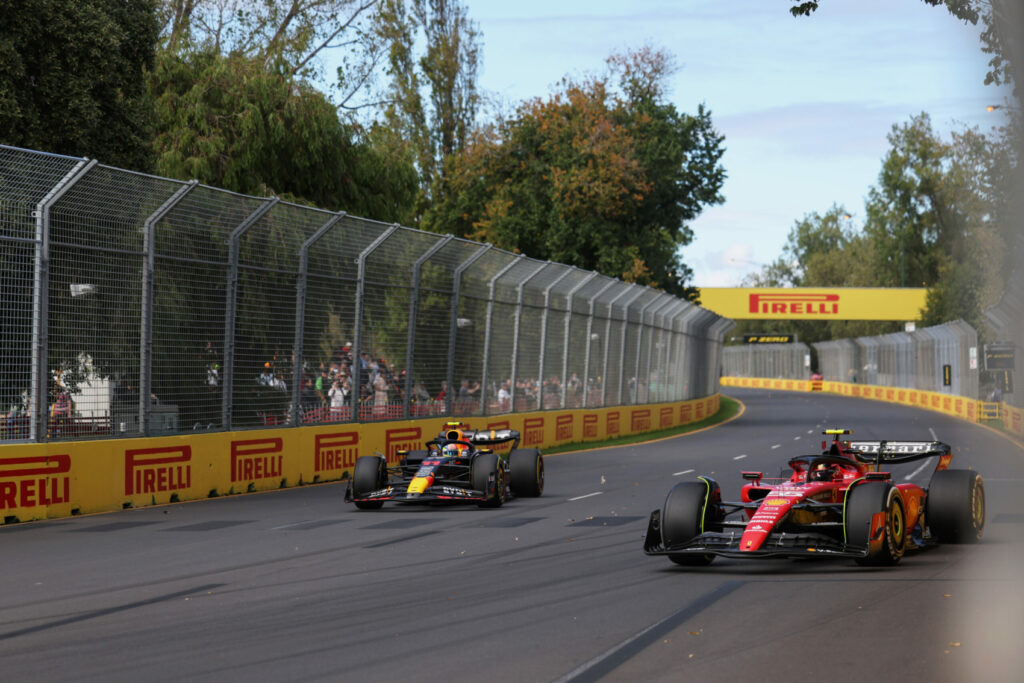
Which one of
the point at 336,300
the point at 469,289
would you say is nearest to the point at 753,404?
the point at 469,289

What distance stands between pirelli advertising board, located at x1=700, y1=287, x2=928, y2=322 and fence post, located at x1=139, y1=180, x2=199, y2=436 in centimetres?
6283

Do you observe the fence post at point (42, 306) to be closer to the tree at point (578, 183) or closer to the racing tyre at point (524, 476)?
the racing tyre at point (524, 476)

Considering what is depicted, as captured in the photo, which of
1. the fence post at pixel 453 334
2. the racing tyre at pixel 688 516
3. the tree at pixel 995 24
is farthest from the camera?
the fence post at pixel 453 334

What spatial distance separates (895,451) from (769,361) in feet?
305

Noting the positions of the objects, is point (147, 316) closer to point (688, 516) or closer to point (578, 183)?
point (688, 516)

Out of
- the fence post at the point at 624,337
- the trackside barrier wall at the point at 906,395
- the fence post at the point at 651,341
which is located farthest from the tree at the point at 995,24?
the fence post at the point at 651,341

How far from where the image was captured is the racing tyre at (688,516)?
9625 mm

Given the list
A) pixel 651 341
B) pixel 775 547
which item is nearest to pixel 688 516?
pixel 775 547

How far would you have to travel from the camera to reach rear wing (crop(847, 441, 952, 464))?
11.2 meters

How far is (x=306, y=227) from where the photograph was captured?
18.7 meters

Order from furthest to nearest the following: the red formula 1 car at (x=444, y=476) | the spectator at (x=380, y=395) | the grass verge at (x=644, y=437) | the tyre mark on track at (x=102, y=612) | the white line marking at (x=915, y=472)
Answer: the grass verge at (x=644, y=437)
the spectator at (x=380, y=395)
the white line marking at (x=915, y=472)
the red formula 1 car at (x=444, y=476)
the tyre mark on track at (x=102, y=612)

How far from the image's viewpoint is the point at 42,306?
13.8 m

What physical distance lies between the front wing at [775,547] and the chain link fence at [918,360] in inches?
1464

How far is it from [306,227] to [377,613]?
11542mm
